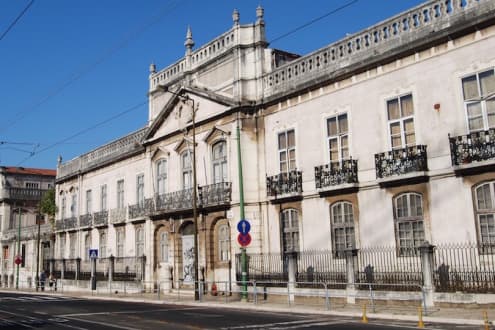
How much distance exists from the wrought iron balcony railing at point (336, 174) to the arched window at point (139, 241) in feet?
55.3

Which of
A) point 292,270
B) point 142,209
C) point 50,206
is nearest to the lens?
point 292,270

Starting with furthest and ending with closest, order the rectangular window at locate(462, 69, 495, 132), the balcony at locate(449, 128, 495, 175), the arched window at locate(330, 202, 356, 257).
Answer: the arched window at locate(330, 202, 356, 257)
the rectangular window at locate(462, 69, 495, 132)
the balcony at locate(449, 128, 495, 175)

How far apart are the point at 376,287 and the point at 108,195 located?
26554 mm

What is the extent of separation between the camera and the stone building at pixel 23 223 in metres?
54.7

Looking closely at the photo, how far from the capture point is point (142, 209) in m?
36.4

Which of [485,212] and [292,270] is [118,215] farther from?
[485,212]

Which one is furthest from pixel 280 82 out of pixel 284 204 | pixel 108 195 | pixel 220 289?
pixel 108 195

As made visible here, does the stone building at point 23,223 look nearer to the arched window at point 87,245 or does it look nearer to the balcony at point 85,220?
the balcony at point 85,220

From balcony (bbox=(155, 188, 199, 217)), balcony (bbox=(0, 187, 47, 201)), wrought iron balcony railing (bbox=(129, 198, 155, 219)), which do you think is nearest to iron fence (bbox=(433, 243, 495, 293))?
balcony (bbox=(155, 188, 199, 217))

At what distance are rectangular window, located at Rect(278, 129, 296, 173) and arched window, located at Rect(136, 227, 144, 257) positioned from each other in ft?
46.6

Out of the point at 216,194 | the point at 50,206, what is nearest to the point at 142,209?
the point at 216,194

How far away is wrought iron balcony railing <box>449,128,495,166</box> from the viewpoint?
18188mm

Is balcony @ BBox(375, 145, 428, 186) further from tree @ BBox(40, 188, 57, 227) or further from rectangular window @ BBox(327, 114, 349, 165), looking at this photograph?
tree @ BBox(40, 188, 57, 227)

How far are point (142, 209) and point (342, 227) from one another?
1695 centimetres
